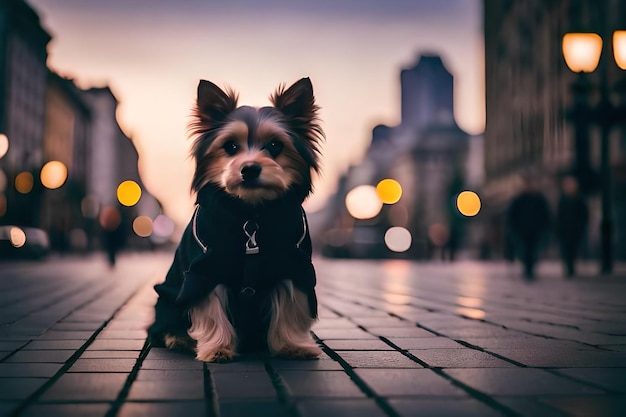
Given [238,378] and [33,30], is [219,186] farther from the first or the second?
[33,30]

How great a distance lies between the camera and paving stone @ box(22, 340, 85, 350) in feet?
16.8

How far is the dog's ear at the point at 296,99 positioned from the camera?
14.9 feet

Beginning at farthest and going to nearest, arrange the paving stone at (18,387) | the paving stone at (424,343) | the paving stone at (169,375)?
1. the paving stone at (424,343)
2. the paving stone at (169,375)
3. the paving stone at (18,387)

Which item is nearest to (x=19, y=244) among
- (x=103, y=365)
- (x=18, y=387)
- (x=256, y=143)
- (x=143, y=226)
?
(x=103, y=365)

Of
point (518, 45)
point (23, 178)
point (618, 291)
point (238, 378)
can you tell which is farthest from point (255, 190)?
point (518, 45)

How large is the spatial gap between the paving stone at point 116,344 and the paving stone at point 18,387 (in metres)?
1.18

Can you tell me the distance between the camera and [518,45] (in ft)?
159

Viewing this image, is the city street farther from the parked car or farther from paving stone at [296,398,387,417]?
the parked car

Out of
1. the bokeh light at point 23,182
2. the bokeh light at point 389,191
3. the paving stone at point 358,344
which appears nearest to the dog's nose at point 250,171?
the paving stone at point 358,344

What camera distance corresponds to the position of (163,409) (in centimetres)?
329

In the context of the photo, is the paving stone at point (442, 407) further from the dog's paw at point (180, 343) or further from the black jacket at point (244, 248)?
the dog's paw at point (180, 343)

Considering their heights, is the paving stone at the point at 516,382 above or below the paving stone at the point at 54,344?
below

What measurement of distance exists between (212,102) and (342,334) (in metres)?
2.27

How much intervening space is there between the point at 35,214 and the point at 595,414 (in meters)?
45.0
